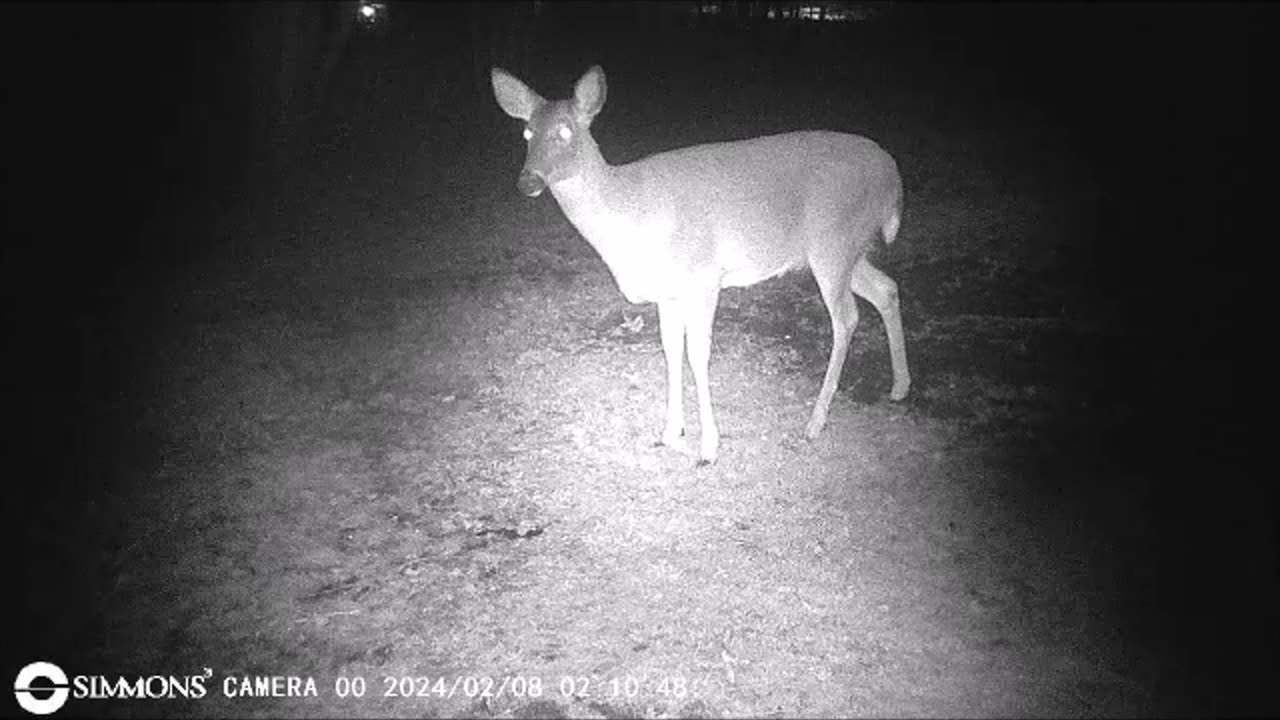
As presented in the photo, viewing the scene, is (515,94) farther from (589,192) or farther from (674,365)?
(674,365)

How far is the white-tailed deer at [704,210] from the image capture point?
195 inches

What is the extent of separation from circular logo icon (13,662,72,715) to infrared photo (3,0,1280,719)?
0.05 feet

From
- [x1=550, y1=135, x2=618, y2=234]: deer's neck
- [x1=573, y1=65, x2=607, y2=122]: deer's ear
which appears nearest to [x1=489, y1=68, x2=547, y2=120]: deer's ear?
[x1=573, y1=65, x2=607, y2=122]: deer's ear

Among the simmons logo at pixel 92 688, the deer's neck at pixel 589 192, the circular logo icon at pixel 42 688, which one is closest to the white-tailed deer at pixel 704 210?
the deer's neck at pixel 589 192

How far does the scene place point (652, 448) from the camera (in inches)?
223

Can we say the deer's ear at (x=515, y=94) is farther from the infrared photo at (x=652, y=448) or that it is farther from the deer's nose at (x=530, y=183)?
the deer's nose at (x=530, y=183)

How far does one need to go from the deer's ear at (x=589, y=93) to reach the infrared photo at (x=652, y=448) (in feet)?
0.08

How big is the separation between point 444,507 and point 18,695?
207cm

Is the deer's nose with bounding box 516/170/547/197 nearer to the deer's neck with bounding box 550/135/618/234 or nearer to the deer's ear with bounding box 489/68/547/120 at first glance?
the deer's neck with bounding box 550/135/618/234

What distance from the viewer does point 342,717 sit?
141 inches

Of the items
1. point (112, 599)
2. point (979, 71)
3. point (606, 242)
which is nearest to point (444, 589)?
point (112, 599)

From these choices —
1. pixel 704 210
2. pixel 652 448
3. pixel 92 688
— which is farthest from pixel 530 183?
pixel 92 688

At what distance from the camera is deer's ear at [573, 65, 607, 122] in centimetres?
487

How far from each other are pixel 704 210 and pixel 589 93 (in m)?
0.92
